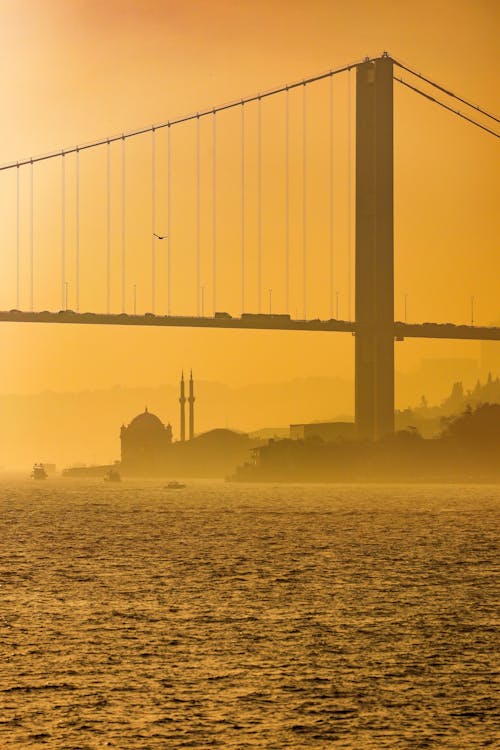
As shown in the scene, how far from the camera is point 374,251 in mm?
77000

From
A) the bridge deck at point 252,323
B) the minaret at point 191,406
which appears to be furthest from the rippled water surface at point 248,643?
the minaret at point 191,406

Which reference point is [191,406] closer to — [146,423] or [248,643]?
[146,423]

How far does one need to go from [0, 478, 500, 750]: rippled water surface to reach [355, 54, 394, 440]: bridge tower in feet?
86.5

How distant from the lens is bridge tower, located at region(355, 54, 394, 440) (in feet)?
239

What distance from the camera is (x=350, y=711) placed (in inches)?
651

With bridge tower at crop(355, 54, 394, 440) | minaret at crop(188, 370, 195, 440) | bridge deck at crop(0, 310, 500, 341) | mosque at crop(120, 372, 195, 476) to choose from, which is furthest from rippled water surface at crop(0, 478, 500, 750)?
mosque at crop(120, 372, 195, 476)

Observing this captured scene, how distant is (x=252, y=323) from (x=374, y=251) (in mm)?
10711

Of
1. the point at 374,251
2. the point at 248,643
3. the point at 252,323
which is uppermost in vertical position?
the point at 374,251

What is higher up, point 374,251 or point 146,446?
point 374,251

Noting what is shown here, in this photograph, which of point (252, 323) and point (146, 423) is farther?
point (146, 423)

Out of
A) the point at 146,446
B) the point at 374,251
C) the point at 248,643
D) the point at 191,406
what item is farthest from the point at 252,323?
the point at 146,446

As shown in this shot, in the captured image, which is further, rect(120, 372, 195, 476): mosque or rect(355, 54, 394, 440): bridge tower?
rect(120, 372, 195, 476): mosque

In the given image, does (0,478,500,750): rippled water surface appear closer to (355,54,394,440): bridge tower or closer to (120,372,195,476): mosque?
(355,54,394,440): bridge tower

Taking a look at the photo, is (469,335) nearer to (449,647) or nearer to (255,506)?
(255,506)
